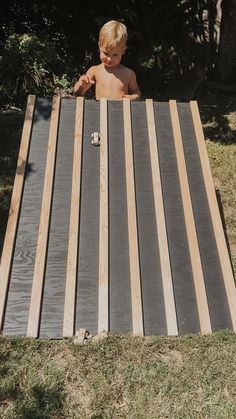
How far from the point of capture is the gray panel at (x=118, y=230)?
3.78 m

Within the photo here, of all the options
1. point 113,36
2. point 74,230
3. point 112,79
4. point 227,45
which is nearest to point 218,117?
point 227,45

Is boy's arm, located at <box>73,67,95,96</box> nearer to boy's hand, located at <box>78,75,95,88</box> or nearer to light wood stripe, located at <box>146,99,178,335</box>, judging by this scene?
boy's hand, located at <box>78,75,95,88</box>

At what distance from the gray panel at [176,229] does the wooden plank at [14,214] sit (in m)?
1.54

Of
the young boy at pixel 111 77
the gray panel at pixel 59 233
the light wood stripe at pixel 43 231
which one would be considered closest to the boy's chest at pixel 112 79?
the young boy at pixel 111 77

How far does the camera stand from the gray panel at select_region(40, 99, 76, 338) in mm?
3711

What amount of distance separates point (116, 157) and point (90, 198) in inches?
26.6

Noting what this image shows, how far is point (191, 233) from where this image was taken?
4.33 meters

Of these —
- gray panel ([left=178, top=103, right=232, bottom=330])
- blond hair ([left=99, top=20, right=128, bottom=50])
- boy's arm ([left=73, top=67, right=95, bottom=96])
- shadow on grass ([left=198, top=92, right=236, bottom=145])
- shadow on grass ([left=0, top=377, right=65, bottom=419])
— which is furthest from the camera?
shadow on grass ([left=198, top=92, right=236, bottom=145])

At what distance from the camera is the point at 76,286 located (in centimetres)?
389

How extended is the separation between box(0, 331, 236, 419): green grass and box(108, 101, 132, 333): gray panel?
23 centimetres

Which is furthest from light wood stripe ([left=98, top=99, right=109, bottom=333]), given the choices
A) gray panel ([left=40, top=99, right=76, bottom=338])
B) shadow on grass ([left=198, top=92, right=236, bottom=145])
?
shadow on grass ([left=198, top=92, right=236, bottom=145])

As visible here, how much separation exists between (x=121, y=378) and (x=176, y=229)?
159 centimetres

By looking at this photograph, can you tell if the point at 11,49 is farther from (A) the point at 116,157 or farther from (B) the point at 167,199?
(B) the point at 167,199

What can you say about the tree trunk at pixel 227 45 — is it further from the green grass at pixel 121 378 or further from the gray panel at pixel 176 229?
the green grass at pixel 121 378
